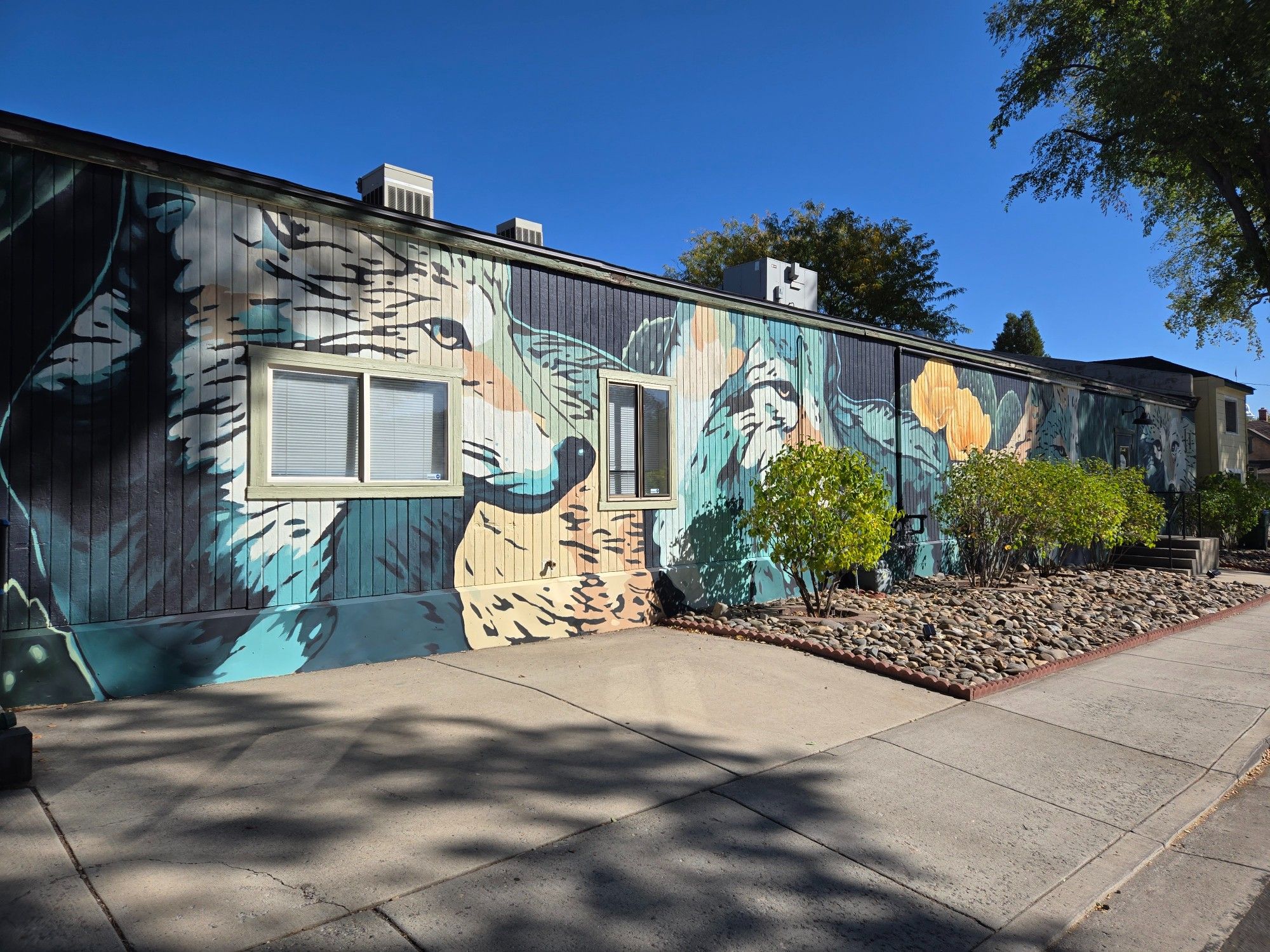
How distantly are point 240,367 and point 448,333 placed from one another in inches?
69.1

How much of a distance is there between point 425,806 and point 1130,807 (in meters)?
3.63

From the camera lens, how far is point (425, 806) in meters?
3.77

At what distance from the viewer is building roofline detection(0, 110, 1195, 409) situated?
5125 mm

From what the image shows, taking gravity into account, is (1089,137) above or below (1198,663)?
above

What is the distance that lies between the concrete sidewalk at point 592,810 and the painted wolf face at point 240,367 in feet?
2.15

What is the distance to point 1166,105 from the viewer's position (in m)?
16.0

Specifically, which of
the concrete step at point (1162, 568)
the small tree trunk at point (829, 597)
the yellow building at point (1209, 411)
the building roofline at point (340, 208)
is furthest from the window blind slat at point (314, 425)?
the yellow building at point (1209, 411)

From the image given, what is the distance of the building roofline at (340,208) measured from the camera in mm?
5125

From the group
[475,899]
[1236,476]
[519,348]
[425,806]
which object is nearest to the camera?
[475,899]

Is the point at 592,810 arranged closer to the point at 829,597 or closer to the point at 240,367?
the point at 240,367

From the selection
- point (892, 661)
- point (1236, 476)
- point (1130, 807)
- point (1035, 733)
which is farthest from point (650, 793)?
→ point (1236, 476)

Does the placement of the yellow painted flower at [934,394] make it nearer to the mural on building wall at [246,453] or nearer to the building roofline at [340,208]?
the building roofline at [340,208]

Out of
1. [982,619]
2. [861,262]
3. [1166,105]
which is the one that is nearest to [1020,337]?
[861,262]

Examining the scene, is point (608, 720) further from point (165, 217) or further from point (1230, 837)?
point (165, 217)
